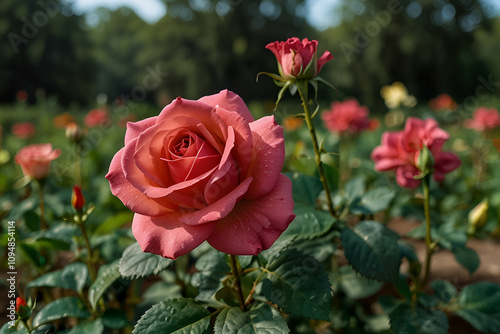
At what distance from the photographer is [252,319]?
0.53 metres

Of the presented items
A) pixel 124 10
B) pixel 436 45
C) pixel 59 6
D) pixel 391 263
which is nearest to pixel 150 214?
pixel 391 263

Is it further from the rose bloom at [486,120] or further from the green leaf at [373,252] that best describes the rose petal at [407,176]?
the rose bloom at [486,120]

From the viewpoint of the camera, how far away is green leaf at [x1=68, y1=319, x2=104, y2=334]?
2.05 ft

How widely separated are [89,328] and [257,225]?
1.32 feet

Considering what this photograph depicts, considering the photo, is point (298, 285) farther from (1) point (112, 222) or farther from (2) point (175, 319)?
(1) point (112, 222)

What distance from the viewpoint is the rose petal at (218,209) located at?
0.41m

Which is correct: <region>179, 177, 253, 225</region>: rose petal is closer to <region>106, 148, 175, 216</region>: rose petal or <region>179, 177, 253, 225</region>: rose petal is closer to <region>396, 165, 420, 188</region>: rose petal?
<region>106, 148, 175, 216</region>: rose petal

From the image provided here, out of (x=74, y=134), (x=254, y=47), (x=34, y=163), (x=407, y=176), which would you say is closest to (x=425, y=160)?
(x=407, y=176)

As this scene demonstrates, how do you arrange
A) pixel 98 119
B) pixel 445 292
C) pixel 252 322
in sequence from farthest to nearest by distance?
1. pixel 98 119
2. pixel 445 292
3. pixel 252 322

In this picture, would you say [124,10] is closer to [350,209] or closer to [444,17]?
[444,17]

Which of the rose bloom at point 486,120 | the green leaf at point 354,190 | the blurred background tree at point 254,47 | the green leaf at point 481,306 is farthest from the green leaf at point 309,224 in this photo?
the blurred background tree at point 254,47

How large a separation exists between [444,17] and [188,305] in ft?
53.6

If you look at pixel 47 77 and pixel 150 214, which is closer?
pixel 150 214

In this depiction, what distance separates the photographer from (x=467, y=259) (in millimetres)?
862
